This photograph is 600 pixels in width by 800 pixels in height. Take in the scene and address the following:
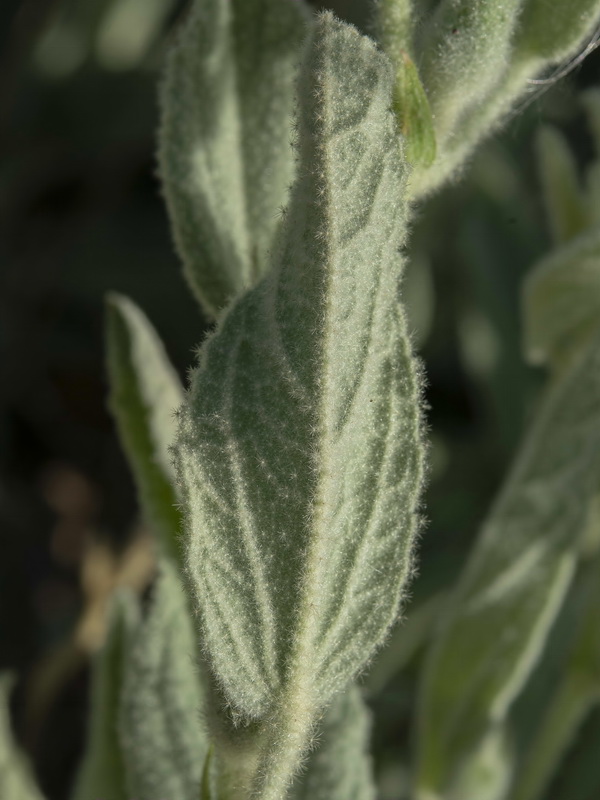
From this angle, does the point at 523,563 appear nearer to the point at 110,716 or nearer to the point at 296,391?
the point at 110,716

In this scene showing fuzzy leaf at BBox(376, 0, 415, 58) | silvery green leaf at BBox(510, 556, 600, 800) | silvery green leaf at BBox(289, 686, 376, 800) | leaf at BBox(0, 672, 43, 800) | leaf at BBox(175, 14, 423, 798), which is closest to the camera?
leaf at BBox(175, 14, 423, 798)

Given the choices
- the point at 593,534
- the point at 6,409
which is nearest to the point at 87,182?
the point at 6,409

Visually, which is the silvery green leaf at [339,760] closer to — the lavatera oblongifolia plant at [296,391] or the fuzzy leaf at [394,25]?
the lavatera oblongifolia plant at [296,391]

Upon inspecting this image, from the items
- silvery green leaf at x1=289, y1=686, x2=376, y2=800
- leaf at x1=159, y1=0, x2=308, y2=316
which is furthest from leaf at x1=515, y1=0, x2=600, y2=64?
silvery green leaf at x1=289, y1=686, x2=376, y2=800

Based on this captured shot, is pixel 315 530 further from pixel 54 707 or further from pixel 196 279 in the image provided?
pixel 54 707

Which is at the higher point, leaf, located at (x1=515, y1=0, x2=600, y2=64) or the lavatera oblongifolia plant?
leaf, located at (x1=515, y1=0, x2=600, y2=64)

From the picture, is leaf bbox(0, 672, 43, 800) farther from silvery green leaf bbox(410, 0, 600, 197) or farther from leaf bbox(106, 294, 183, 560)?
silvery green leaf bbox(410, 0, 600, 197)

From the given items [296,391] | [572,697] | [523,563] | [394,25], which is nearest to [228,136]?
[394,25]
